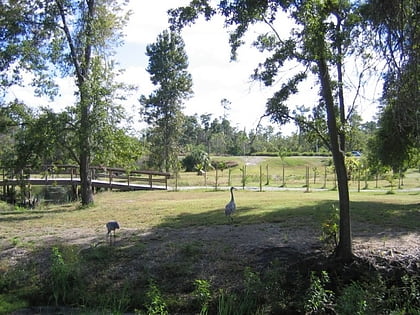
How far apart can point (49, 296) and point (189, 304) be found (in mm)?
2770

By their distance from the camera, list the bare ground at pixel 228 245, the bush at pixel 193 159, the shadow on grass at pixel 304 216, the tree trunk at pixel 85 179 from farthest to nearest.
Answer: the bush at pixel 193 159, the tree trunk at pixel 85 179, the shadow on grass at pixel 304 216, the bare ground at pixel 228 245

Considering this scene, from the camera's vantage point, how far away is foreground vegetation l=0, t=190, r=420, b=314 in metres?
7.37

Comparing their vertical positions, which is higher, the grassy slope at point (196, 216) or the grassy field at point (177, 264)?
the grassy slope at point (196, 216)

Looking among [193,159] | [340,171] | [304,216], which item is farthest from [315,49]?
[193,159]

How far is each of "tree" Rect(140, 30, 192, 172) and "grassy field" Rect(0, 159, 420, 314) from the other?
1280 inches

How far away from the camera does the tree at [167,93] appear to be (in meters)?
46.1

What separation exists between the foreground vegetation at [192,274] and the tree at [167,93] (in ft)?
111

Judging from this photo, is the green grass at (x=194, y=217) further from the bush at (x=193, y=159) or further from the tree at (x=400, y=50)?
the bush at (x=193, y=159)

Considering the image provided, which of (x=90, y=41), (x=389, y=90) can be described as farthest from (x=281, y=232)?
(x=90, y=41)

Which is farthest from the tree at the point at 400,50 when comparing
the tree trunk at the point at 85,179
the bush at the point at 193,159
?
the bush at the point at 193,159

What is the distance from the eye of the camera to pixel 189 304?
7.98m

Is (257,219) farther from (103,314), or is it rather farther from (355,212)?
(103,314)

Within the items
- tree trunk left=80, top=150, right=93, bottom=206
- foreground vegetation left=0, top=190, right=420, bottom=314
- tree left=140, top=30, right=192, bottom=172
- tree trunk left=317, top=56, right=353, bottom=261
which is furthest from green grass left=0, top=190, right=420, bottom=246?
tree left=140, top=30, right=192, bottom=172

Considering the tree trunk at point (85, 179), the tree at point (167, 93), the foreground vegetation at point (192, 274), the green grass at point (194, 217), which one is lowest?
the foreground vegetation at point (192, 274)
